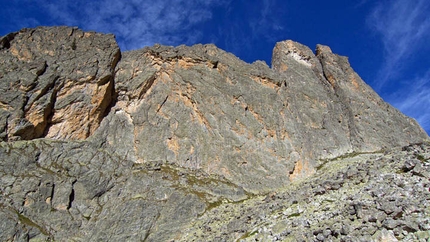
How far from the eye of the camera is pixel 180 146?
192ft

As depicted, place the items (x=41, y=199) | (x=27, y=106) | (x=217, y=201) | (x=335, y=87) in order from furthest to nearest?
(x=335, y=87) < (x=27, y=106) < (x=217, y=201) < (x=41, y=199)

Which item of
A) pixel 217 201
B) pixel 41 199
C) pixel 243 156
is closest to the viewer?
pixel 41 199

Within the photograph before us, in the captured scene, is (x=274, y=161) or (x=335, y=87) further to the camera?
(x=335, y=87)

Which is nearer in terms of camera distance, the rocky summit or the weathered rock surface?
the rocky summit

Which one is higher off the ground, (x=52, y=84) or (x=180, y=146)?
(x=52, y=84)

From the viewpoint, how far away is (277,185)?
55.1 meters

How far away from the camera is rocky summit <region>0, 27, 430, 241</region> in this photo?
1404 inches

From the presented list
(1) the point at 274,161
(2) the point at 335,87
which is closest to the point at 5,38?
(1) the point at 274,161

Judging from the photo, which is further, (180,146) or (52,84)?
(180,146)

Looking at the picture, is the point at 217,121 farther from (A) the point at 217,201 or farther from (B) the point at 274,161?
(A) the point at 217,201

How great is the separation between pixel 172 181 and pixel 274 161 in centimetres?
1842

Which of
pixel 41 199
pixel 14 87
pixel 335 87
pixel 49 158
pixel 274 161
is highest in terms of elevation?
pixel 335 87

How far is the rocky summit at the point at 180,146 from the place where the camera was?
35.7 metres

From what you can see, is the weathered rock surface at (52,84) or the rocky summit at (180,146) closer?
the rocky summit at (180,146)
